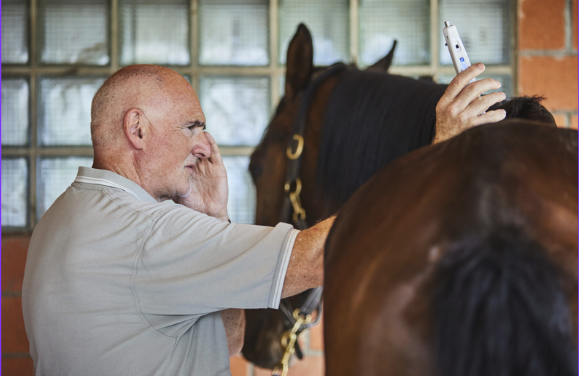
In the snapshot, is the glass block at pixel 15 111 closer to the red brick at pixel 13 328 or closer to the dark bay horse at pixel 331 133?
the red brick at pixel 13 328

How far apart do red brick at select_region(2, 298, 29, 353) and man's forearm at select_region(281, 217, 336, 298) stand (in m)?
1.36

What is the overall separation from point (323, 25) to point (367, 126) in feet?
2.97

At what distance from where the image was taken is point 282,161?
114cm

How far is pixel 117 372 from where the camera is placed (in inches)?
29.1

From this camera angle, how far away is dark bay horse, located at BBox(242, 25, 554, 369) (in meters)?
0.87

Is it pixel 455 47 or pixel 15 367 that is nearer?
pixel 455 47

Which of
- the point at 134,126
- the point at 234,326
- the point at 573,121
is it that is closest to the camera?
the point at 134,126

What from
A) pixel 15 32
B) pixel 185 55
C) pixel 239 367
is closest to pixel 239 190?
pixel 185 55

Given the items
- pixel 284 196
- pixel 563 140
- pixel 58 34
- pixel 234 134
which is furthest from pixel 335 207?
pixel 58 34

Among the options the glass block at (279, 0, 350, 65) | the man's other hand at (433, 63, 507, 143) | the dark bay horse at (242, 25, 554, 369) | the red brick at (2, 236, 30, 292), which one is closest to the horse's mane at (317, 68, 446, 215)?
the dark bay horse at (242, 25, 554, 369)

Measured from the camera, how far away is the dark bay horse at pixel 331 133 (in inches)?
34.4

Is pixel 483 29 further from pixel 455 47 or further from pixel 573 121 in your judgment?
pixel 455 47

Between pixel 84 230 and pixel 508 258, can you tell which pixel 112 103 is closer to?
pixel 84 230

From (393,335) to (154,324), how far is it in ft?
1.60
